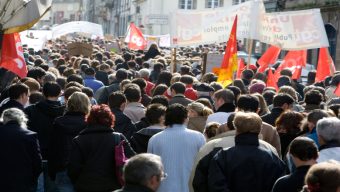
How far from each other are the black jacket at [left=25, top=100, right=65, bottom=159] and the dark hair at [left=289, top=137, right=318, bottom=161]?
4.07 meters

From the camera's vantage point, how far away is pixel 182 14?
19031mm

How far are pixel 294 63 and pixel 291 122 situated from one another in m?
8.71

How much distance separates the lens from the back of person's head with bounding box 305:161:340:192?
5457 millimetres

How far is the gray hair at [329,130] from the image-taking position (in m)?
7.53

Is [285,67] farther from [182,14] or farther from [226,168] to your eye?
[226,168]

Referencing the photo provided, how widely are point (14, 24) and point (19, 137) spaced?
3.18 metres

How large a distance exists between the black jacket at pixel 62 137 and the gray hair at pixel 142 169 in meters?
3.79

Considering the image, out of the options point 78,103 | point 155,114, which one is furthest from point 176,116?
point 78,103

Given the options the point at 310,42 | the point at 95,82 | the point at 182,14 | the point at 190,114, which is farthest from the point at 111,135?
the point at 182,14

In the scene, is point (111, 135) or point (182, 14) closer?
point (111, 135)

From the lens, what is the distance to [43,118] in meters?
10.3

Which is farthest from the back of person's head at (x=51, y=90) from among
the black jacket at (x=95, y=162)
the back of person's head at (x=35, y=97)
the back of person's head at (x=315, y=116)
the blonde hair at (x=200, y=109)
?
the back of person's head at (x=315, y=116)

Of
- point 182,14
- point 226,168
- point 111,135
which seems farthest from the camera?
point 182,14

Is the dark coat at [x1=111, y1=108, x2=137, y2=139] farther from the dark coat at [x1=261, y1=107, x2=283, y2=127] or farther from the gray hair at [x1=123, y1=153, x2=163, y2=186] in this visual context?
the gray hair at [x1=123, y1=153, x2=163, y2=186]
